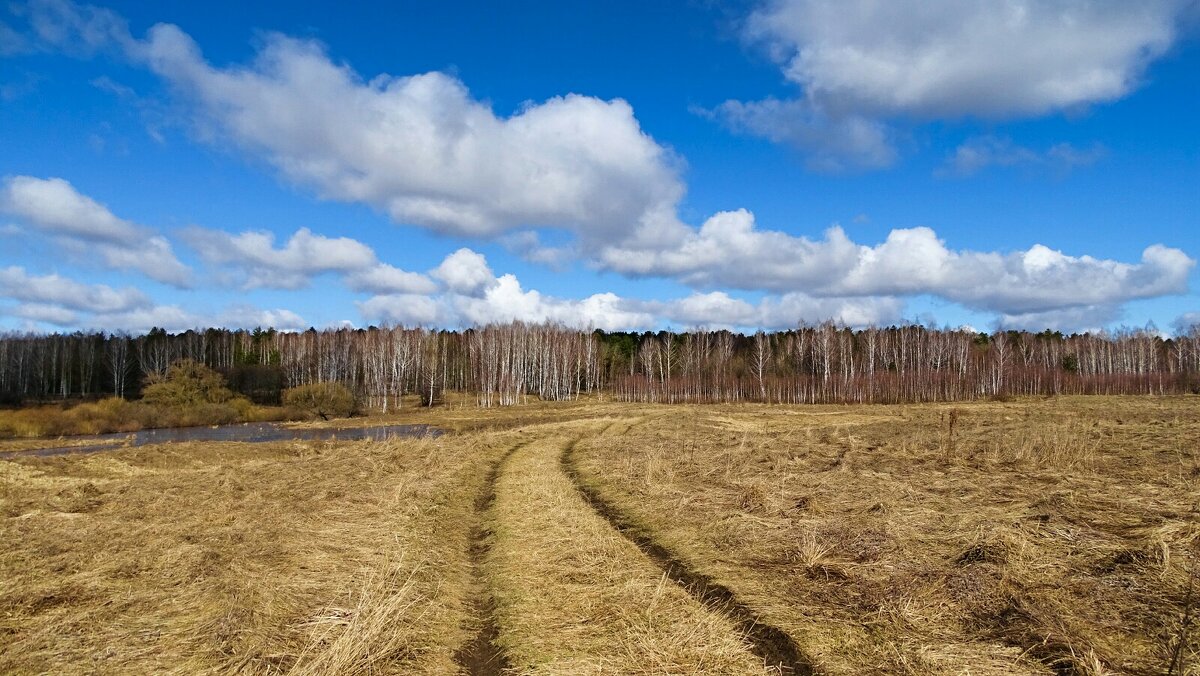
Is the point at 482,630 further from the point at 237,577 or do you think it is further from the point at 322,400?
the point at 322,400

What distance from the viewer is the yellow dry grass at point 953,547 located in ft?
20.0

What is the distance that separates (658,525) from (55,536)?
380 inches

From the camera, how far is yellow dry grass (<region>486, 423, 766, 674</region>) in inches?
243

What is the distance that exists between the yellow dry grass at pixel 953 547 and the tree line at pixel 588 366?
219ft

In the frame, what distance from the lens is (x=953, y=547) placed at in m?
8.93

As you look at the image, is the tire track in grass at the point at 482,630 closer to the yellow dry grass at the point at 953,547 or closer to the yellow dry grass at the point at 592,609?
the yellow dry grass at the point at 592,609

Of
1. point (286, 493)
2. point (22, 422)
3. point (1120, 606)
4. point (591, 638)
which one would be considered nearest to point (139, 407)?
point (22, 422)

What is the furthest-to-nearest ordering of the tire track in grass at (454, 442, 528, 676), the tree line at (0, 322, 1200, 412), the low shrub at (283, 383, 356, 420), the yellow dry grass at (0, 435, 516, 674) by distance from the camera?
1. the tree line at (0, 322, 1200, 412)
2. the low shrub at (283, 383, 356, 420)
3. the tire track in grass at (454, 442, 528, 676)
4. the yellow dry grass at (0, 435, 516, 674)

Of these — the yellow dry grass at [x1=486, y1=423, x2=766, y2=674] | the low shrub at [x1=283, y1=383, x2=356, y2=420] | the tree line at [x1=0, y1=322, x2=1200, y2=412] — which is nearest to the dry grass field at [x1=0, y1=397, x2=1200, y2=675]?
the yellow dry grass at [x1=486, y1=423, x2=766, y2=674]

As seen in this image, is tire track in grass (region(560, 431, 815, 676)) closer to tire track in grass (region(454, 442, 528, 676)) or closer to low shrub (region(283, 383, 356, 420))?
tire track in grass (region(454, 442, 528, 676))

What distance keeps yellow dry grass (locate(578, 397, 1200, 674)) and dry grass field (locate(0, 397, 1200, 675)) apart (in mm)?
42

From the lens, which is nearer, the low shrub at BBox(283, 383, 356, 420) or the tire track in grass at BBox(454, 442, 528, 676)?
the tire track in grass at BBox(454, 442, 528, 676)

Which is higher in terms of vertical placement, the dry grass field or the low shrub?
the dry grass field

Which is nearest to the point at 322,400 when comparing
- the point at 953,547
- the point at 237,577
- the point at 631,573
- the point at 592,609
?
the point at 237,577
